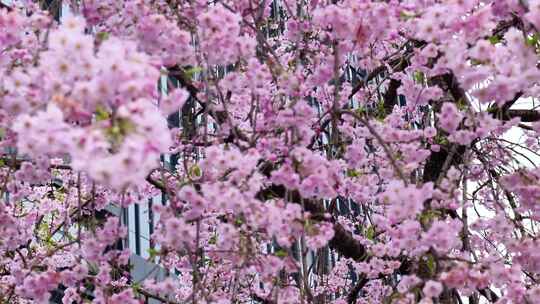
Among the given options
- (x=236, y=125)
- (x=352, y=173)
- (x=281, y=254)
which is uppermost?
(x=236, y=125)

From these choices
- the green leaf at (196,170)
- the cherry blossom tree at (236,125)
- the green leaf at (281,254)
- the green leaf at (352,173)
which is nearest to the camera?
the cherry blossom tree at (236,125)

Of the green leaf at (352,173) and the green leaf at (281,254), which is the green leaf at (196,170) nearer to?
the green leaf at (281,254)

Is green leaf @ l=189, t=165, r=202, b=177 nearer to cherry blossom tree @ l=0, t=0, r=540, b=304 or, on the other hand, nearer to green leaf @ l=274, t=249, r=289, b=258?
cherry blossom tree @ l=0, t=0, r=540, b=304

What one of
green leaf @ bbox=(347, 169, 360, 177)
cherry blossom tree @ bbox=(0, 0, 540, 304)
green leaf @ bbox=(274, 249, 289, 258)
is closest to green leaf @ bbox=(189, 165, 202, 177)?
cherry blossom tree @ bbox=(0, 0, 540, 304)

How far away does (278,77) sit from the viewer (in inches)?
154

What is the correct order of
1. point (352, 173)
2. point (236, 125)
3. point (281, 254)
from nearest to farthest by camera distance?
point (281, 254) → point (236, 125) → point (352, 173)

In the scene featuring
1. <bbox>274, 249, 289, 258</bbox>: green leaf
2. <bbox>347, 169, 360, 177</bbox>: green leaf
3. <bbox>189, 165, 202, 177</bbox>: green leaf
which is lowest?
<bbox>274, 249, 289, 258</bbox>: green leaf

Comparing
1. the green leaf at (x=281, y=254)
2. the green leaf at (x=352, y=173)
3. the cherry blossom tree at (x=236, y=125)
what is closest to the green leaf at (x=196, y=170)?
the cherry blossom tree at (x=236, y=125)

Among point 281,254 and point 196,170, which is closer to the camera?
point 281,254

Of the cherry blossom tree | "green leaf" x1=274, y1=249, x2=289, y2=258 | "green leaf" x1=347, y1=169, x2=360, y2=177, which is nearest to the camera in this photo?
the cherry blossom tree

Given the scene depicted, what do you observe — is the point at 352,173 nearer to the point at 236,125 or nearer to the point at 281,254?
the point at 236,125

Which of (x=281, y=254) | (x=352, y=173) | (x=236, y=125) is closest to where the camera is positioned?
(x=281, y=254)

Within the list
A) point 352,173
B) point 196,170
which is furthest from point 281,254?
point 352,173

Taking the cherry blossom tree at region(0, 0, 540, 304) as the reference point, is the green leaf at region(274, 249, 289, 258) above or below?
below
